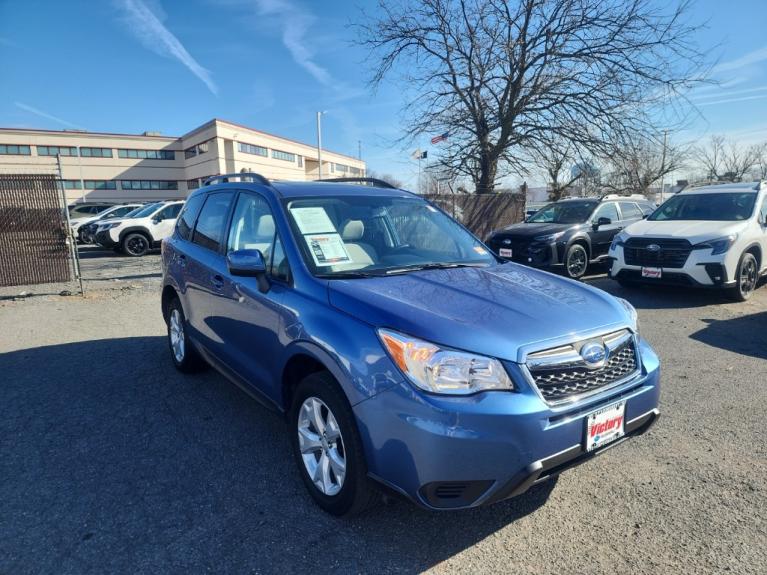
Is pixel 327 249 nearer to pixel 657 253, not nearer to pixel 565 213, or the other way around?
pixel 657 253

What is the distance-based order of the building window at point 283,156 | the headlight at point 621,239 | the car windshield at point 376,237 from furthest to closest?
1. the building window at point 283,156
2. the headlight at point 621,239
3. the car windshield at point 376,237

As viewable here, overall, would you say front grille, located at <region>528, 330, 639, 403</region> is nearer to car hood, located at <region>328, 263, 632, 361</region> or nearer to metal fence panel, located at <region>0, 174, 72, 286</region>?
car hood, located at <region>328, 263, 632, 361</region>

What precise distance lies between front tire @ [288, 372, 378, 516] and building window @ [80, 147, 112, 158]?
62.0 metres

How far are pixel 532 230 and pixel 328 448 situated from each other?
8.51 metres

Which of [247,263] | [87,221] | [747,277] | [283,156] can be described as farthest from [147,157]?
[247,263]

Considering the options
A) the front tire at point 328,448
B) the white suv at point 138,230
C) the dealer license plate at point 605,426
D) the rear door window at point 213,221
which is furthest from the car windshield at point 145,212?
the dealer license plate at point 605,426

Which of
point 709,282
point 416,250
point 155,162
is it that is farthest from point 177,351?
point 155,162

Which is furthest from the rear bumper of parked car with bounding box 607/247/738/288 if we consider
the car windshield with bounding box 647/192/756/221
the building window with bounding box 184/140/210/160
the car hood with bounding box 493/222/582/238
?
the building window with bounding box 184/140/210/160

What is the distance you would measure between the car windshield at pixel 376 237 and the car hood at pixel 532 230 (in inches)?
251

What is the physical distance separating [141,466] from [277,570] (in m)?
1.40

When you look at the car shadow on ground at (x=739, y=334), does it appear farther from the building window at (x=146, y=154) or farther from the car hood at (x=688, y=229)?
the building window at (x=146, y=154)

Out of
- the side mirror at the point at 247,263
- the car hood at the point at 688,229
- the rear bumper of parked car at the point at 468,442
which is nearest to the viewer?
the rear bumper of parked car at the point at 468,442

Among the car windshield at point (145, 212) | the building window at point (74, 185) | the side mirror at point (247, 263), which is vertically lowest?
the side mirror at point (247, 263)

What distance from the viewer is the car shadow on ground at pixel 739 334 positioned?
5.28 meters
